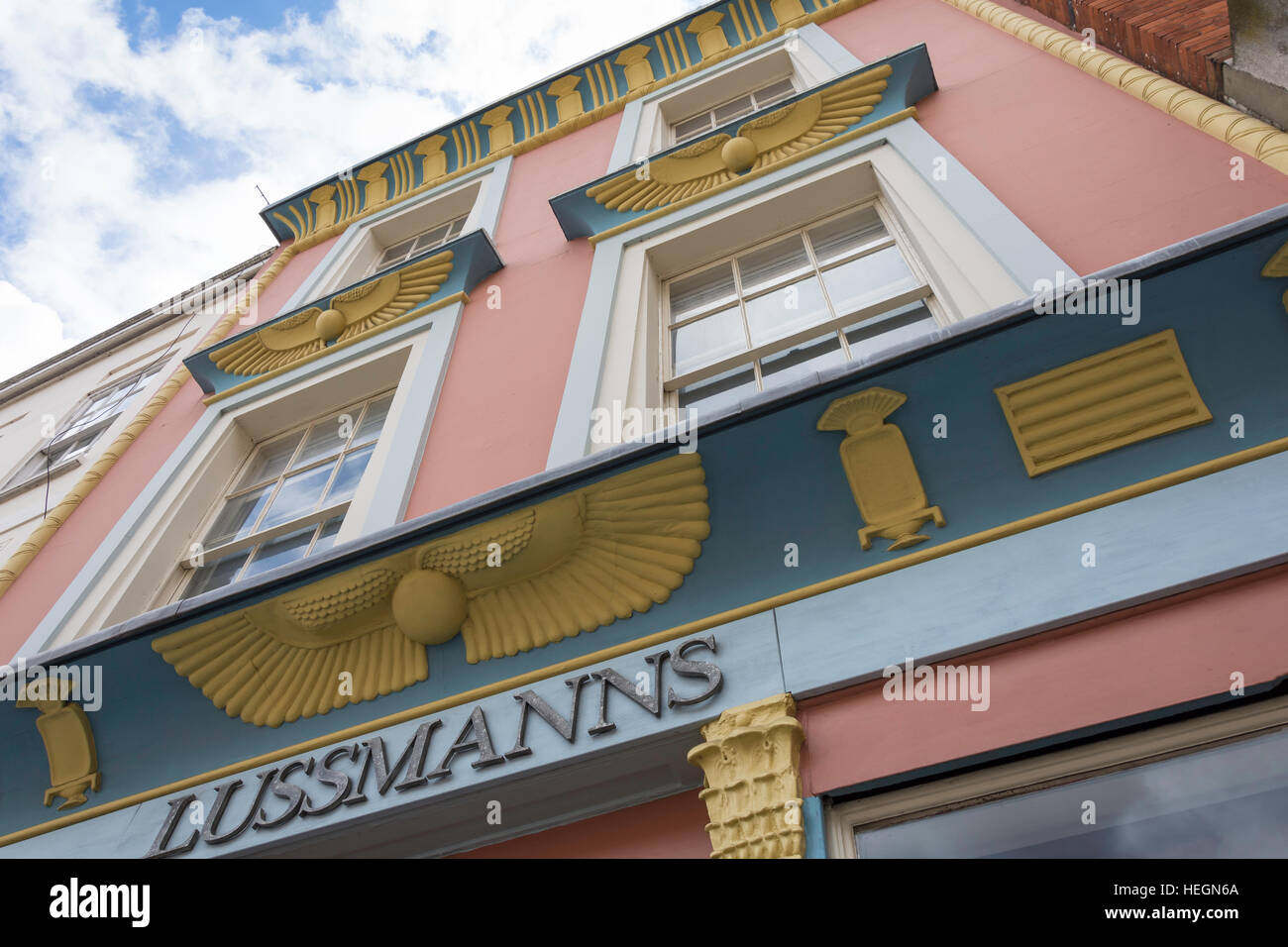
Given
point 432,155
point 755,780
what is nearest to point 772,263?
point 755,780

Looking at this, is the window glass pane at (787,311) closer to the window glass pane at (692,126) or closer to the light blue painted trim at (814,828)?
the light blue painted trim at (814,828)

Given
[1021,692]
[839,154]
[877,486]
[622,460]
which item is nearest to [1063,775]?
[1021,692]

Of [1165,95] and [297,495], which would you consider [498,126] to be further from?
[1165,95]

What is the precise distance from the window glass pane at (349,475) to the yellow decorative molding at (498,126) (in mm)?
5465

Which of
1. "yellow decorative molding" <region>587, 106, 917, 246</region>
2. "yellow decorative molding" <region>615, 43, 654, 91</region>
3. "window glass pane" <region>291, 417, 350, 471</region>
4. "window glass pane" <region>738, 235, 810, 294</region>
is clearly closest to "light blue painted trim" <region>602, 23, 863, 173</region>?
"yellow decorative molding" <region>615, 43, 654, 91</region>

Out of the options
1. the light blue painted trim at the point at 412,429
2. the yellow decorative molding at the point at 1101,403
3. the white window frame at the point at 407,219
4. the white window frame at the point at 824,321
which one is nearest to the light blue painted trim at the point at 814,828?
the yellow decorative molding at the point at 1101,403

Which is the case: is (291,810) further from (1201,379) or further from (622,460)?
(1201,379)

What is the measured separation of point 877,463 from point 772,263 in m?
3.03

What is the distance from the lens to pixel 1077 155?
5.01m

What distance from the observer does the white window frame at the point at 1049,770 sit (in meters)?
2.64

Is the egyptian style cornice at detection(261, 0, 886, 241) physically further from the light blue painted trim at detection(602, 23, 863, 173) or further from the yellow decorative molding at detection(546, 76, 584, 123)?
the light blue painted trim at detection(602, 23, 863, 173)

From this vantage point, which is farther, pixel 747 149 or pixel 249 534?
pixel 747 149

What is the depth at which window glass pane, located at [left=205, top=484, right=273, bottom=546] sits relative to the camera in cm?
618

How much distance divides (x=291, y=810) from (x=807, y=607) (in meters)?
2.38
